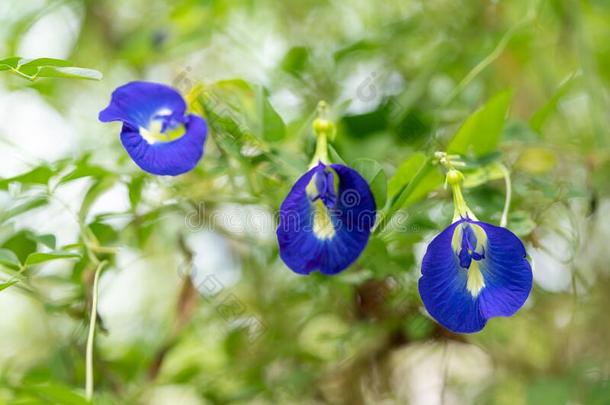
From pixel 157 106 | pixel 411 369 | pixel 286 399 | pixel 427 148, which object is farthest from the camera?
pixel 411 369

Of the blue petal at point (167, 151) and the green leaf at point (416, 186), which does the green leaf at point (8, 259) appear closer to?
the blue petal at point (167, 151)

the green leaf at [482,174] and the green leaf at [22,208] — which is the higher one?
the green leaf at [482,174]

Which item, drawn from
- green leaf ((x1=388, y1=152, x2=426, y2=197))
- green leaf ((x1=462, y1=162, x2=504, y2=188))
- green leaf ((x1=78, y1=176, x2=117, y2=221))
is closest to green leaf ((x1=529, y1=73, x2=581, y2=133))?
green leaf ((x1=462, y1=162, x2=504, y2=188))

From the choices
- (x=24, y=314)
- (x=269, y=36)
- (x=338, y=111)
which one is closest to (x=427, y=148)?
(x=338, y=111)

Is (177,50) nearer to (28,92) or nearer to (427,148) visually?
(28,92)

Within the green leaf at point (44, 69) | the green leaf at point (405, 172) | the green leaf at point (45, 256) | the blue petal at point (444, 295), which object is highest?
the green leaf at point (44, 69)

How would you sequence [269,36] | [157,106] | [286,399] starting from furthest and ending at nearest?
[269,36] < [286,399] < [157,106]

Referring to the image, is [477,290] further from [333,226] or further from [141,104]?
[141,104]

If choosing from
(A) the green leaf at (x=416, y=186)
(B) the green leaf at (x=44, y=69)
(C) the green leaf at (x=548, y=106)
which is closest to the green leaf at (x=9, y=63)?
(B) the green leaf at (x=44, y=69)

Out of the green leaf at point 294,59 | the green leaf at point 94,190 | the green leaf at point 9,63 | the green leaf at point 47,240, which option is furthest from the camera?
the green leaf at point 294,59
